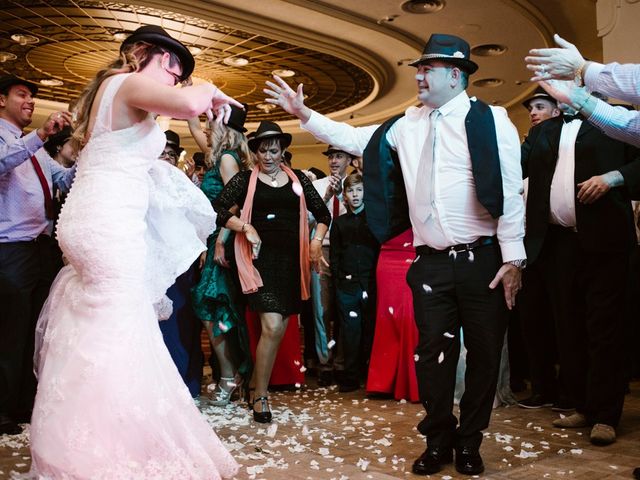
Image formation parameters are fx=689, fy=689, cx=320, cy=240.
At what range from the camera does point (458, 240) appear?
9.25 ft

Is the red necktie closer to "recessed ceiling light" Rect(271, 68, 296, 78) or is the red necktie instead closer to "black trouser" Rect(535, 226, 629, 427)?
"black trouser" Rect(535, 226, 629, 427)

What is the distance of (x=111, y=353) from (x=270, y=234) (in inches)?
76.8

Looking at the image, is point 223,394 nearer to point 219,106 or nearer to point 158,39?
point 219,106

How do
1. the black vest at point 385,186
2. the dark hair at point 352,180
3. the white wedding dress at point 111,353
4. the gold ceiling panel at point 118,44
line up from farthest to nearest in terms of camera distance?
1. the gold ceiling panel at point 118,44
2. the dark hair at point 352,180
3. the black vest at point 385,186
4. the white wedding dress at point 111,353

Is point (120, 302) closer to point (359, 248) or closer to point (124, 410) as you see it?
point (124, 410)

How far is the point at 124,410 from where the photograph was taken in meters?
2.21

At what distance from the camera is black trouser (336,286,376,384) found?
16.3ft

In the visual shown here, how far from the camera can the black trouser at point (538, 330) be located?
13.4ft

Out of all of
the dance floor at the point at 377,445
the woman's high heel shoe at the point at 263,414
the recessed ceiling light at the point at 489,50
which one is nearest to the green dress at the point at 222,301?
the dance floor at the point at 377,445

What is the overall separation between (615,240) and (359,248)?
207 cm

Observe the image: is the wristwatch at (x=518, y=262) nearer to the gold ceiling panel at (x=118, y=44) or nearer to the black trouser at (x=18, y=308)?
the black trouser at (x=18, y=308)

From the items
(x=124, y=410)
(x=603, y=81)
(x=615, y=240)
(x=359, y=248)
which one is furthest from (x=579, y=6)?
(x=124, y=410)

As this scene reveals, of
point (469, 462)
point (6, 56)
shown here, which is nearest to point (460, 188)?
point (469, 462)

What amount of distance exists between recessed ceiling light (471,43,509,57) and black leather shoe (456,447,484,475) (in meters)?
8.69
